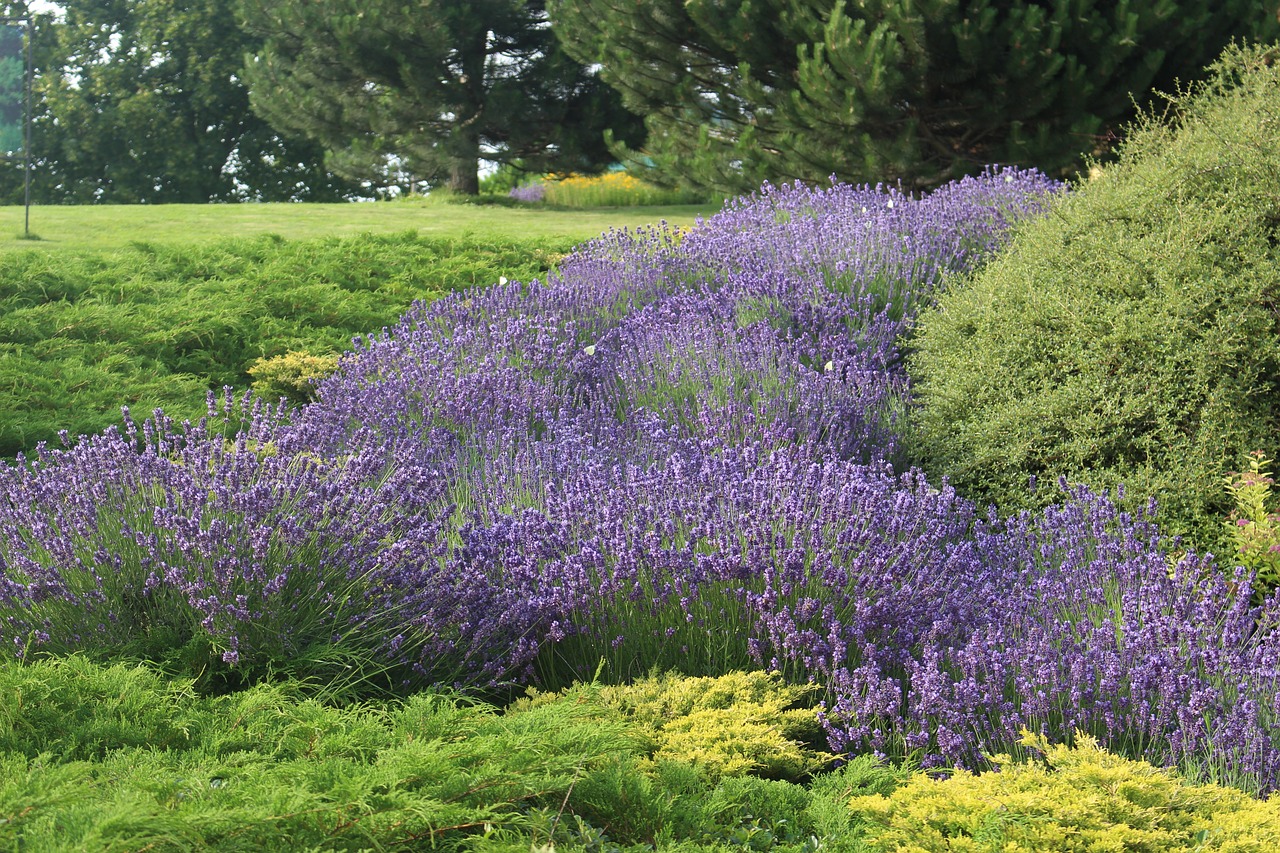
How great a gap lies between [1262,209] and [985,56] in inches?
236

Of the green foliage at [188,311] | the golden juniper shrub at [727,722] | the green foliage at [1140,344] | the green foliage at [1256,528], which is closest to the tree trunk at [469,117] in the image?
the green foliage at [188,311]

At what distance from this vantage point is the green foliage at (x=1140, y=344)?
474 centimetres

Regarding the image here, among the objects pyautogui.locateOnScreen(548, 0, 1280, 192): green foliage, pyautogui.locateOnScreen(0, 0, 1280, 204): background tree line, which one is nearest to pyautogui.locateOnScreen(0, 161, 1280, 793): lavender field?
pyautogui.locateOnScreen(0, 0, 1280, 204): background tree line

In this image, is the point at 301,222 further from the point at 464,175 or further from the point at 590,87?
the point at 590,87

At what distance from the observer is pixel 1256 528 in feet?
13.8

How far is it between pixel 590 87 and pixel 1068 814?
630 inches

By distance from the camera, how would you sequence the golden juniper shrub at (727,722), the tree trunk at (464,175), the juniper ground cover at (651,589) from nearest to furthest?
the golden juniper shrub at (727,722)
the juniper ground cover at (651,589)
the tree trunk at (464,175)

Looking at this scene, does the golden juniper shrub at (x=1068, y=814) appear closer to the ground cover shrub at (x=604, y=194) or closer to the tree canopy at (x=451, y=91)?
the ground cover shrub at (x=604, y=194)

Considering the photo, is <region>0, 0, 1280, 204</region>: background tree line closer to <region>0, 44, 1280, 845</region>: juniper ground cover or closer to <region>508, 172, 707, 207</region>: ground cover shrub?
<region>508, 172, 707, 207</region>: ground cover shrub

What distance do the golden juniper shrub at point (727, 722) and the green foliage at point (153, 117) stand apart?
2417cm

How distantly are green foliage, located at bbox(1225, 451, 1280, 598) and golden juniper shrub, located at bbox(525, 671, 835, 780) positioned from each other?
1.95 meters

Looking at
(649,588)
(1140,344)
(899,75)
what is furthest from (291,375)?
(899,75)

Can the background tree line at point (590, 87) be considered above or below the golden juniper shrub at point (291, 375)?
above

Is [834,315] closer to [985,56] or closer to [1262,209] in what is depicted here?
[1262,209]
